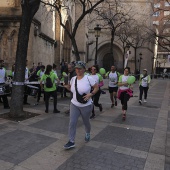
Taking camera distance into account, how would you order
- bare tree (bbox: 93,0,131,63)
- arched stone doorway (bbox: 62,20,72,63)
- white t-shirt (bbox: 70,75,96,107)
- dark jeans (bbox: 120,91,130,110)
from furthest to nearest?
arched stone doorway (bbox: 62,20,72,63), bare tree (bbox: 93,0,131,63), dark jeans (bbox: 120,91,130,110), white t-shirt (bbox: 70,75,96,107)

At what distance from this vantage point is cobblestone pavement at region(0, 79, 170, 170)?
179 inches

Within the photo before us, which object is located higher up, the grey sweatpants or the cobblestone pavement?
the grey sweatpants

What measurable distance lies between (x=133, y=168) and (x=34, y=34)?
530 inches

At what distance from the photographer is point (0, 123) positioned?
7117mm

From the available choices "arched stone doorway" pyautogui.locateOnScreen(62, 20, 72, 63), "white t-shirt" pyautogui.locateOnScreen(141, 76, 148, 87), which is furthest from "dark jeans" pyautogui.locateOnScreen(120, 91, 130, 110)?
"arched stone doorway" pyautogui.locateOnScreen(62, 20, 72, 63)

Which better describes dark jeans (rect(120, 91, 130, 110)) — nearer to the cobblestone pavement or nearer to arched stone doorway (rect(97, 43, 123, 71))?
the cobblestone pavement

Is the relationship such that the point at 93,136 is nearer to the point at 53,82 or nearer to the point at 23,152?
the point at 23,152

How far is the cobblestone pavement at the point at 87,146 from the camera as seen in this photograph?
4551 millimetres

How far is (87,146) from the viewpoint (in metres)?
5.49

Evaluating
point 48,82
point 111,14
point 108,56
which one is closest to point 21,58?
point 48,82

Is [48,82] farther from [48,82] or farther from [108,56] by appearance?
[108,56]

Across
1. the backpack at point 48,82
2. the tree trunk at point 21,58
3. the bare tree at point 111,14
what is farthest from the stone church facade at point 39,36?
the tree trunk at point 21,58

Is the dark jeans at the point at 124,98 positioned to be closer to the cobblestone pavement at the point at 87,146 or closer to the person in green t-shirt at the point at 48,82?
the cobblestone pavement at the point at 87,146

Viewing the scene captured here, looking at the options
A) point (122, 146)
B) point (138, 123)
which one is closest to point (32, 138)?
point (122, 146)
